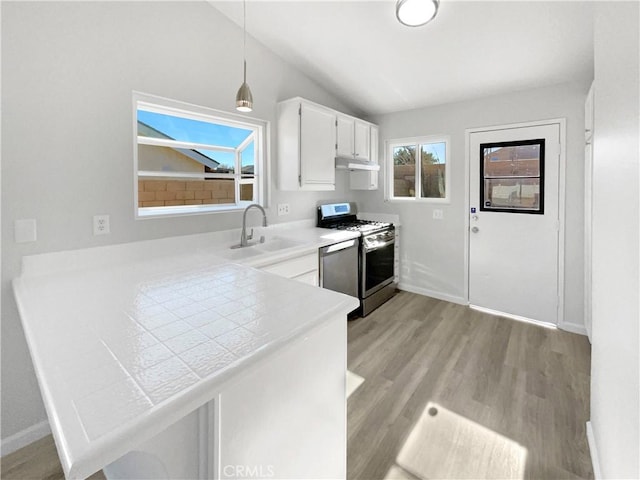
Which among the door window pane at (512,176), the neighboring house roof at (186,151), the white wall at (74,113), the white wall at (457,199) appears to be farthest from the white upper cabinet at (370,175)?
the white wall at (74,113)

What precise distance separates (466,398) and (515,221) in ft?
6.75

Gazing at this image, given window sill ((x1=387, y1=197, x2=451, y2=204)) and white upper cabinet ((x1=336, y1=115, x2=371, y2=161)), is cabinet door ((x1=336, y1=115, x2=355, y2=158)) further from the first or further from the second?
window sill ((x1=387, y1=197, x2=451, y2=204))

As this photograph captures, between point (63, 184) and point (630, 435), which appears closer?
point (630, 435)

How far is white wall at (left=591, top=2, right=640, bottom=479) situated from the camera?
0.96 m

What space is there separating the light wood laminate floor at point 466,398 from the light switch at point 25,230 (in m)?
2.06

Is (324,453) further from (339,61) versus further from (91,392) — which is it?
(339,61)

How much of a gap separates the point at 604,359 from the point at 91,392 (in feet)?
6.14

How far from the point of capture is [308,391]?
3.59 feet

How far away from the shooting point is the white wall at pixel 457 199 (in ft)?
9.84

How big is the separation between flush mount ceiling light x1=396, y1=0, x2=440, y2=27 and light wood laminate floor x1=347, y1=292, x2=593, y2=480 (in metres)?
2.55

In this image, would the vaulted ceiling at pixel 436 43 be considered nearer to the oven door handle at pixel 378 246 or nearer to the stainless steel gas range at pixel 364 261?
the stainless steel gas range at pixel 364 261

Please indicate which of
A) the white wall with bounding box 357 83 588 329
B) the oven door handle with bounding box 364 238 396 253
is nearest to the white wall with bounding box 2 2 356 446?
the oven door handle with bounding box 364 238 396 253

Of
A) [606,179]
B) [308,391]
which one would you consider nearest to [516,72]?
[606,179]

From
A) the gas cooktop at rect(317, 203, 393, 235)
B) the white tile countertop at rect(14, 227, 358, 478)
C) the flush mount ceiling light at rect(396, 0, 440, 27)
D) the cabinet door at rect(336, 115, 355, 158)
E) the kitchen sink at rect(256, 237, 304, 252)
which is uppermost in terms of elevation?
the flush mount ceiling light at rect(396, 0, 440, 27)
